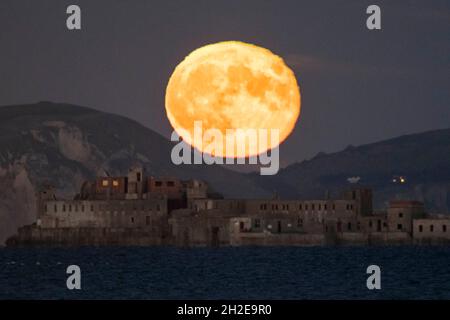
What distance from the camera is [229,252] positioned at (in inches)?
7564

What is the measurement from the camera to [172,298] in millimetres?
114688

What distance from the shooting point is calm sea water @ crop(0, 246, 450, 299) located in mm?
120062

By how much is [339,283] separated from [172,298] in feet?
71.7

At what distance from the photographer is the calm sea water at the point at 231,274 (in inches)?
4727

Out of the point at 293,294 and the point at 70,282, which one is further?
the point at 70,282

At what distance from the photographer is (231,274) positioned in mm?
143875
